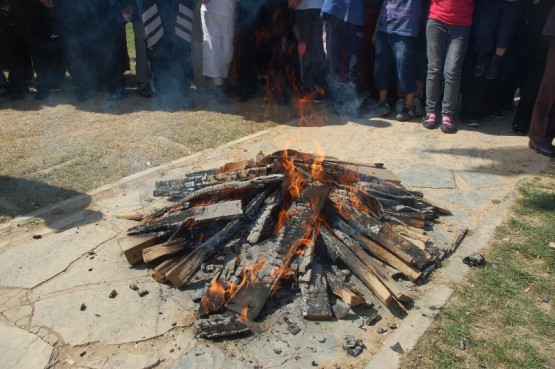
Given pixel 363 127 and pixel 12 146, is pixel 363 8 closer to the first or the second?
pixel 363 127

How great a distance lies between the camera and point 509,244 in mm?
4086

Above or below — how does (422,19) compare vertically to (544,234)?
above

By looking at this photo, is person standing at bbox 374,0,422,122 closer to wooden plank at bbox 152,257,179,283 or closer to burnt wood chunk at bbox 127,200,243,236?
burnt wood chunk at bbox 127,200,243,236

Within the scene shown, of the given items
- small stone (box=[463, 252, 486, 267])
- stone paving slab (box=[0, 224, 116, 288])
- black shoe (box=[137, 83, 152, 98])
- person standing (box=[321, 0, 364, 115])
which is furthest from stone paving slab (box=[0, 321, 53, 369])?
person standing (box=[321, 0, 364, 115])

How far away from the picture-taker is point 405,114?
723 cm

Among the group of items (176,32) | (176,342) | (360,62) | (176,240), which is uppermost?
(176,32)

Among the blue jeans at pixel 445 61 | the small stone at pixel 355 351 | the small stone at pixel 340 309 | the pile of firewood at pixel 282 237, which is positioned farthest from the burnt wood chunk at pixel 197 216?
the blue jeans at pixel 445 61

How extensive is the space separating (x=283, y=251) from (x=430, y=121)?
4.21 metres

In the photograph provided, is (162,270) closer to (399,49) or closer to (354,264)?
(354,264)

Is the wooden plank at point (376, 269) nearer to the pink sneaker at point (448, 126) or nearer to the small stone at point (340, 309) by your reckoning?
the small stone at point (340, 309)

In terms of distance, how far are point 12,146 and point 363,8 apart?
5535 millimetres

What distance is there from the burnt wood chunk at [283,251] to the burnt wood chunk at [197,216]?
469 mm

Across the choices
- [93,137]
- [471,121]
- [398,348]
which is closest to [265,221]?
[398,348]

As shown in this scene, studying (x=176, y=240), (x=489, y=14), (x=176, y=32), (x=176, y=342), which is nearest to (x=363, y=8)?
(x=489, y=14)
